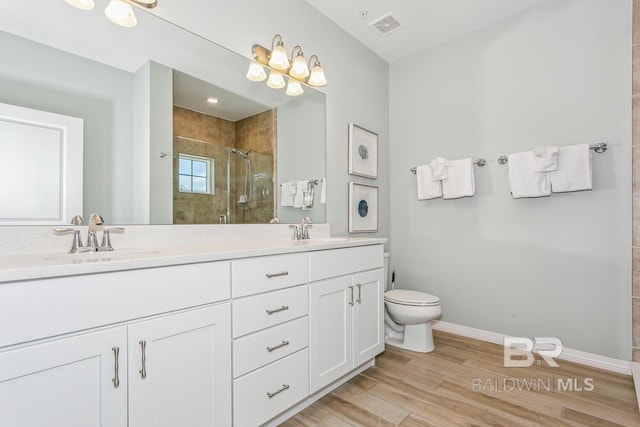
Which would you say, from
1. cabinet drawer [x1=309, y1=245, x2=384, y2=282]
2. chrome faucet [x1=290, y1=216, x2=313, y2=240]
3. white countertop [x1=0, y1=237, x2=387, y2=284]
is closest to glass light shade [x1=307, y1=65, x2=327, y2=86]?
chrome faucet [x1=290, y1=216, x2=313, y2=240]

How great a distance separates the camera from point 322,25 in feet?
7.80

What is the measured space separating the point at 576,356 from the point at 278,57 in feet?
9.10

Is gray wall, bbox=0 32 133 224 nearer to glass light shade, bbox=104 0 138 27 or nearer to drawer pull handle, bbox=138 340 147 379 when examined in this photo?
glass light shade, bbox=104 0 138 27

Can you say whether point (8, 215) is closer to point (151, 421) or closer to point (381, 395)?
point (151, 421)

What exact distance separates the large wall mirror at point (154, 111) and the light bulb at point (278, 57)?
15 cm

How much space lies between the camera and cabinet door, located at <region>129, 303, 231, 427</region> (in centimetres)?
96

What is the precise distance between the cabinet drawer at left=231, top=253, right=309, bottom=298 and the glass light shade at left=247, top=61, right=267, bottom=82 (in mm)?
1165

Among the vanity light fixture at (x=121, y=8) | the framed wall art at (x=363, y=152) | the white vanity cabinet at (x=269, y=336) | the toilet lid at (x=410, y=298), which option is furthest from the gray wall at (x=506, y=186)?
the vanity light fixture at (x=121, y=8)

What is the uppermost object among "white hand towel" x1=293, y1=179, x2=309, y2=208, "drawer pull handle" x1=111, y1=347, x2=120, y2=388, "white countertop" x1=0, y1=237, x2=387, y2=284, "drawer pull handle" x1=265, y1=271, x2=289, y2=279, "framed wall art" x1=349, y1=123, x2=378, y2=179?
"framed wall art" x1=349, y1=123, x2=378, y2=179

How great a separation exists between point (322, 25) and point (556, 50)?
1.67 meters

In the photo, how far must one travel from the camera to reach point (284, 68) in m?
2.04

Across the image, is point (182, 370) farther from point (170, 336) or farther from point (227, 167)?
point (227, 167)

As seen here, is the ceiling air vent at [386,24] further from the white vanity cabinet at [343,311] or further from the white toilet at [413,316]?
the white toilet at [413,316]

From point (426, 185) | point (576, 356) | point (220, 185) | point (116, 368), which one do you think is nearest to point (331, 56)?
point (426, 185)
